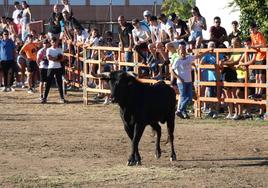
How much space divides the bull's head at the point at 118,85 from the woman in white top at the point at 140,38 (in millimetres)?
8454

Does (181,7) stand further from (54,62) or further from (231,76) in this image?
(231,76)

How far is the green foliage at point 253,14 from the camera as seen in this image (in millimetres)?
22608

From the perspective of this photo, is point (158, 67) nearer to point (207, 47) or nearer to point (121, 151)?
point (207, 47)

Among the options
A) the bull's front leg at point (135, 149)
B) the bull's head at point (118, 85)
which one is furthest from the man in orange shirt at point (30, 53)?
the bull's front leg at point (135, 149)

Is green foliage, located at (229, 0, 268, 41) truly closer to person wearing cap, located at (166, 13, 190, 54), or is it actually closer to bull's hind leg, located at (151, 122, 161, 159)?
person wearing cap, located at (166, 13, 190, 54)

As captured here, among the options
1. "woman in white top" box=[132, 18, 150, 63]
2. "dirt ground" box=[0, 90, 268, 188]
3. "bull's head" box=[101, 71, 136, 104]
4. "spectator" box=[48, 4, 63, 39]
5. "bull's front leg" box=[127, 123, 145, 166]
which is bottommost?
"dirt ground" box=[0, 90, 268, 188]

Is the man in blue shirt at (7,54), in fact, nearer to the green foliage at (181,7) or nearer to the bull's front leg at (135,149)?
the green foliage at (181,7)

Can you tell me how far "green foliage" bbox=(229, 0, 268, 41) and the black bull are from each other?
34.0 ft

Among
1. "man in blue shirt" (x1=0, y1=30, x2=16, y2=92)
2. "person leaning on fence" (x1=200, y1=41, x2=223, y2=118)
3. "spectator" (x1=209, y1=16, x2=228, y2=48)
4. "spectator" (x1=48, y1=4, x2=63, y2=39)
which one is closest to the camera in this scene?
"person leaning on fence" (x1=200, y1=41, x2=223, y2=118)

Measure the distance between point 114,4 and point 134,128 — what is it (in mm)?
42052

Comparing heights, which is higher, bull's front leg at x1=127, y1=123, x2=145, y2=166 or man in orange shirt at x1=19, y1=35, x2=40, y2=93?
man in orange shirt at x1=19, y1=35, x2=40, y2=93

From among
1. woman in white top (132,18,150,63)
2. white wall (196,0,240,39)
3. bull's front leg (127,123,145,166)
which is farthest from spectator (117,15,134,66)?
bull's front leg (127,123,145,166)

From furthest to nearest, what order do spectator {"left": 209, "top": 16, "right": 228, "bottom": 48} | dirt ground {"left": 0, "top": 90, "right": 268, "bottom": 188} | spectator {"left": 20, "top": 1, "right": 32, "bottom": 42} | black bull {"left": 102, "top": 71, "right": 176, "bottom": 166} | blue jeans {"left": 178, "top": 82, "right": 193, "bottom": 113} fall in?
spectator {"left": 20, "top": 1, "right": 32, "bottom": 42} → spectator {"left": 209, "top": 16, "right": 228, "bottom": 48} → blue jeans {"left": 178, "top": 82, "right": 193, "bottom": 113} → black bull {"left": 102, "top": 71, "right": 176, "bottom": 166} → dirt ground {"left": 0, "top": 90, "right": 268, "bottom": 188}

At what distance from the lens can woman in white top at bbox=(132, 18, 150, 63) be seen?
67.2 ft
